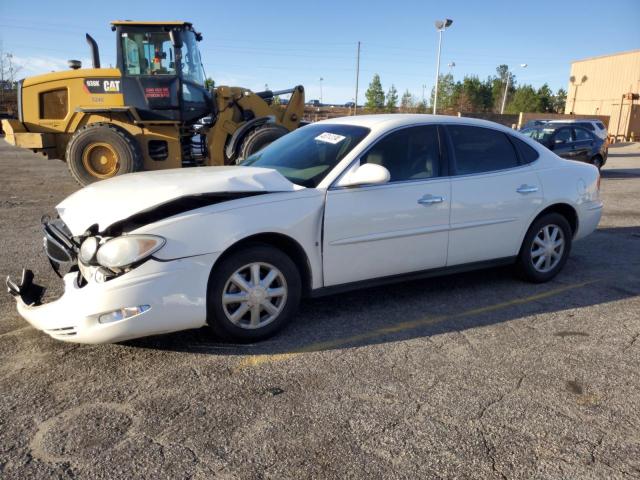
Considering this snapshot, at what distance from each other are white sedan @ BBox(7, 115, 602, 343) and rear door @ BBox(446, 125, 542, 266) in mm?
13

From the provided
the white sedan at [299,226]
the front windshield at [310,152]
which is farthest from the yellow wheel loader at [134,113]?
the white sedan at [299,226]

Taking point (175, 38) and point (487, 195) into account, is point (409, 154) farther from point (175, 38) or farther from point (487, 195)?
point (175, 38)

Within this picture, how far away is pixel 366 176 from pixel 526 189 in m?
1.87

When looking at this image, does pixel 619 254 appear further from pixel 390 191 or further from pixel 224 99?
pixel 224 99

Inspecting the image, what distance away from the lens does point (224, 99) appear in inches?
432

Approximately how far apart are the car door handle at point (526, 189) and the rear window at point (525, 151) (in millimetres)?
267

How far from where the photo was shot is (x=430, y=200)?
4.23 metres

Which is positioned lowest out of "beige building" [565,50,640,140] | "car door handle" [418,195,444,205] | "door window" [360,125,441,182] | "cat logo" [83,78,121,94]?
"car door handle" [418,195,444,205]

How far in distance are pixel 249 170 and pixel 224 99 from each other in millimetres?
7462

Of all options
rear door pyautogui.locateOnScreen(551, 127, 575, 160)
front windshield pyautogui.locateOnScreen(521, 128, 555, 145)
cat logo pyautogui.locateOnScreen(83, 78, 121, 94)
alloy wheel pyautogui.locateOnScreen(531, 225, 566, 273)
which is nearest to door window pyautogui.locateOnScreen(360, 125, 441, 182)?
alloy wheel pyautogui.locateOnScreen(531, 225, 566, 273)

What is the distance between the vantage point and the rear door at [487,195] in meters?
4.45

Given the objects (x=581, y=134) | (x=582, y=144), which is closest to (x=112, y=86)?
(x=582, y=144)

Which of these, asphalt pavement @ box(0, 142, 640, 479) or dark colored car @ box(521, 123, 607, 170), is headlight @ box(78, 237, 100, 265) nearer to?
asphalt pavement @ box(0, 142, 640, 479)

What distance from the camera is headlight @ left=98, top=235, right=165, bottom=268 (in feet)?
10.3
